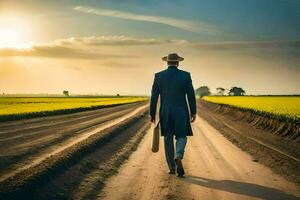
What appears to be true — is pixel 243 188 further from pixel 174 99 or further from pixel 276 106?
pixel 276 106

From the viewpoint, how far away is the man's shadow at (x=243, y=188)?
8047mm

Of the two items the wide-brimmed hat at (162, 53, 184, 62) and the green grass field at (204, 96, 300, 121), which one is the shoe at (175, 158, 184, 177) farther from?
the green grass field at (204, 96, 300, 121)

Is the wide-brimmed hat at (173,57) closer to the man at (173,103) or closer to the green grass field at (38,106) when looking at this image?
the man at (173,103)

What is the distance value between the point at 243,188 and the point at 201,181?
1.00 metres

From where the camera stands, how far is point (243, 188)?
8672 mm

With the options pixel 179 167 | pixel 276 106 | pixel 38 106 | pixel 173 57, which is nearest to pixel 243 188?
pixel 179 167

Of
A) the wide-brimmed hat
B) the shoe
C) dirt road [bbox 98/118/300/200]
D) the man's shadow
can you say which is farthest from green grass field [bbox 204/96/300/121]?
the man's shadow

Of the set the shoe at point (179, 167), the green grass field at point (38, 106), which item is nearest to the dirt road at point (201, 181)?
the shoe at point (179, 167)

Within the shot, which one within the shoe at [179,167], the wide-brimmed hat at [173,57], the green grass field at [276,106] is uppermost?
the wide-brimmed hat at [173,57]

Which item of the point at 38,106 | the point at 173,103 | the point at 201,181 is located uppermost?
the point at 173,103

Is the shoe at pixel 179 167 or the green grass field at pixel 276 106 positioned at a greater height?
the green grass field at pixel 276 106

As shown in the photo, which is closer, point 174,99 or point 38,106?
point 174,99

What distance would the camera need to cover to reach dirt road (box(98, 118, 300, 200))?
26.7 ft

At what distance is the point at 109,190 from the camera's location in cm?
862
